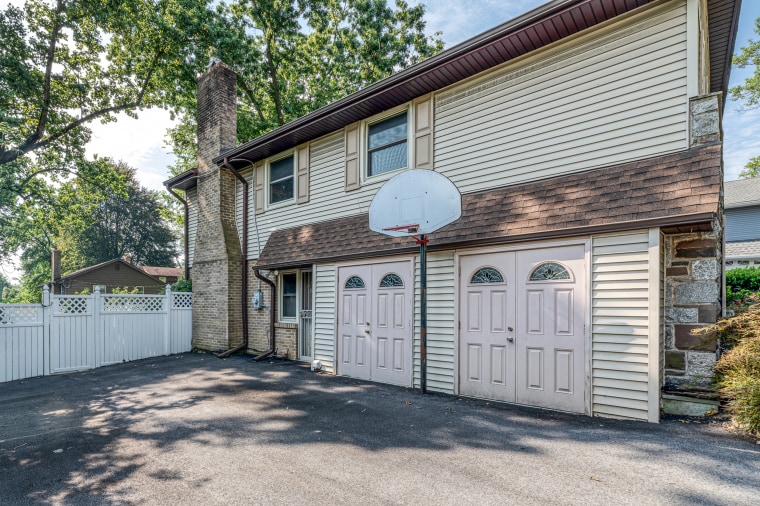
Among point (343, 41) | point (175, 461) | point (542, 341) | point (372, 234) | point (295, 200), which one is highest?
point (343, 41)

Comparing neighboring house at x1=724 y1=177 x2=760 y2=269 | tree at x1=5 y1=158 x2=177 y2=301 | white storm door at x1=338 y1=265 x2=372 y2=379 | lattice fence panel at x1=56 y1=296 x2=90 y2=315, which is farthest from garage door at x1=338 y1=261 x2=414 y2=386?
tree at x1=5 y1=158 x2=177 y2=301

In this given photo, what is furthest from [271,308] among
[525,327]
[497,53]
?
[497,53]

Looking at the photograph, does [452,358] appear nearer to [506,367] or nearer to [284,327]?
[506,367]

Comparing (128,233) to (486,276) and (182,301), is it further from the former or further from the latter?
(486,276)

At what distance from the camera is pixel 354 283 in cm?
830

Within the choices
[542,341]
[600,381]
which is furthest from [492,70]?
[600,381]

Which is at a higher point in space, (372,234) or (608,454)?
(372,234)

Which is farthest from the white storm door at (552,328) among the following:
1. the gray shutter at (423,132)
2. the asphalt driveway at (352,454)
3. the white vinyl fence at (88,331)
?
the white vinyl fence at (88,331)

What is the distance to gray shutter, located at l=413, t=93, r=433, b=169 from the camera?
7605mm

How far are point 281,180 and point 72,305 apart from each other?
5.75 meters

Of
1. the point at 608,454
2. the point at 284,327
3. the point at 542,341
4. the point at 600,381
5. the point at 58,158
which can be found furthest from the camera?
the point at 58,158

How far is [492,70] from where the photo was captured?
6824 mm

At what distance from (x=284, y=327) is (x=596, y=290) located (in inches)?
286

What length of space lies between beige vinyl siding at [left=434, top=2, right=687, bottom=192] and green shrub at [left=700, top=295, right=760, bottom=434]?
2.24m
